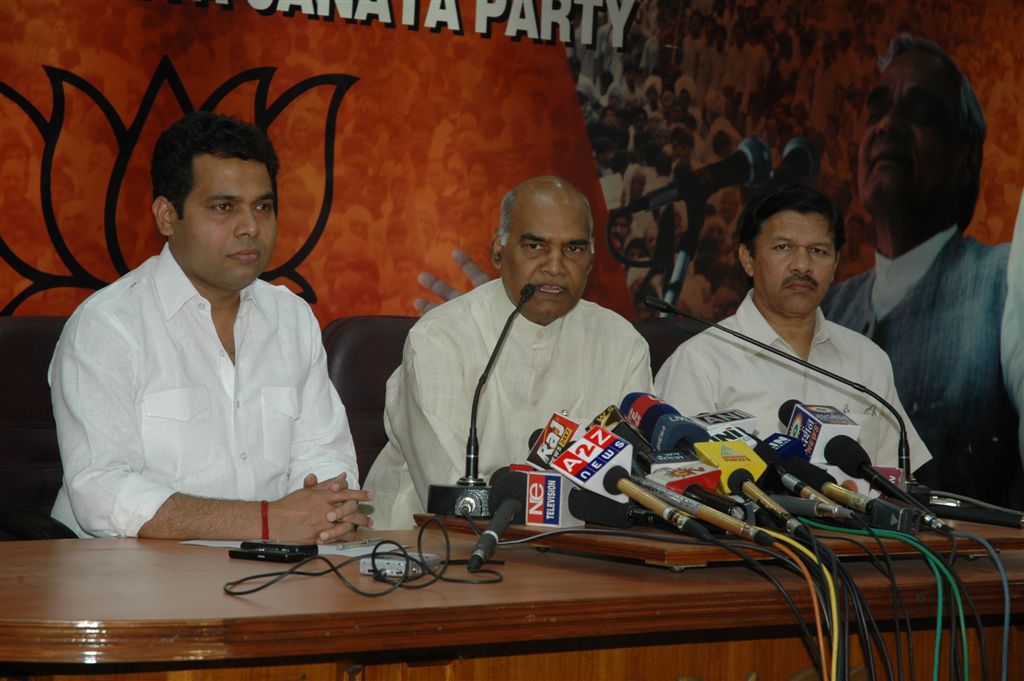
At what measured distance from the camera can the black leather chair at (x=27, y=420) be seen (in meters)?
2.88

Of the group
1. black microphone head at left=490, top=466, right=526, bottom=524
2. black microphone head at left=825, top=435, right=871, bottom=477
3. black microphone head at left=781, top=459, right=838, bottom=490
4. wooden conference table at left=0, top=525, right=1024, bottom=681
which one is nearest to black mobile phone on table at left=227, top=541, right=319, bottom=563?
wooden conference table at left=0, top=525, right=1024, bottom=681

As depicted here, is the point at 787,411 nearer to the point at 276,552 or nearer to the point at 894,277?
the point at 276,552

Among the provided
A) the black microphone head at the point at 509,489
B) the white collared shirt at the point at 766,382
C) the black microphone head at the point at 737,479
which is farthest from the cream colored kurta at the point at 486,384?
the black microphone head at the point at 737,479

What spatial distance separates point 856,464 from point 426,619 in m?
0.90

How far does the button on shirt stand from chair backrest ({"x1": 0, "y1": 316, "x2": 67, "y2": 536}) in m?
0.35

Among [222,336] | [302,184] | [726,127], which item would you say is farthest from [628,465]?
[726,127]

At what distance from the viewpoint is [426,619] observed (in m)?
1.37

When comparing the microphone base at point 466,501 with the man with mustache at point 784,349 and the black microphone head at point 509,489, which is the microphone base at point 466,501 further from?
the man with mustache at point 784,349

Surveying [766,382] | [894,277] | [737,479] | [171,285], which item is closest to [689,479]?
[737,479]

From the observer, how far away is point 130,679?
4.52ft

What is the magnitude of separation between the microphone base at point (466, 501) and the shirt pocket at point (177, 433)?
664mm

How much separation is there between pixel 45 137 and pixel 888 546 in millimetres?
2695

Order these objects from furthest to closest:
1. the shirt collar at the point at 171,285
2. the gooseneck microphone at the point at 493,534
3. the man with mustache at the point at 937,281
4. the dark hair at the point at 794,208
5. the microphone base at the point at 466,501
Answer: the man with mustache at the point at 937,281, the dark hair at the point at 794,208, the shirt collar at the point at 171,285, the microphone base at the point at 466,501, the gooseneck microphone at the point at 493,534

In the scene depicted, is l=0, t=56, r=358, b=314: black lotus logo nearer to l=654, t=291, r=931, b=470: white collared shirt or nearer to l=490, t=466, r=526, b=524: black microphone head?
l=654, t=291, r=931, b=470: white collared shirt
